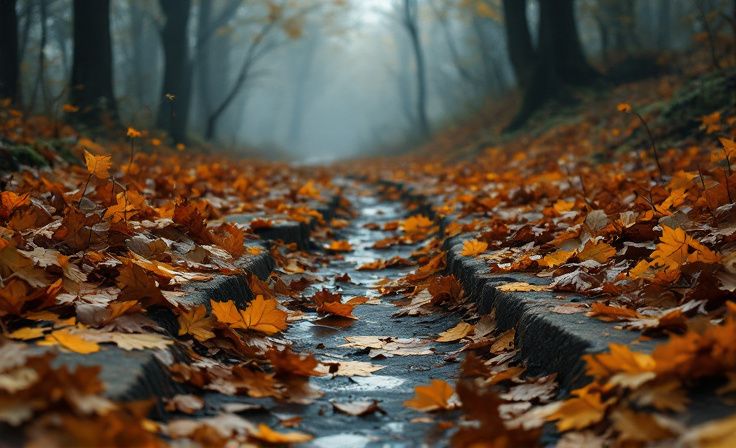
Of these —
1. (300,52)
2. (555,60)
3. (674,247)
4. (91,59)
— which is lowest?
(674,247)

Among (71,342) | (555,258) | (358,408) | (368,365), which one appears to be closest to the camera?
(71,342)

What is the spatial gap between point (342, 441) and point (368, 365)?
0.71m

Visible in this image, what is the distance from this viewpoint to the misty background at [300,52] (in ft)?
55.7

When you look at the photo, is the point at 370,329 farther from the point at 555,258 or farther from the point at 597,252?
the point at 597,252

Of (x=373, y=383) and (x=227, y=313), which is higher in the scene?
(x=227, y=313)

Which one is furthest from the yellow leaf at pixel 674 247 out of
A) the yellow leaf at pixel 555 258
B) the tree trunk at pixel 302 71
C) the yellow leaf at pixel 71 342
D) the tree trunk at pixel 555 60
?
the tree trunk at pixel 302 71

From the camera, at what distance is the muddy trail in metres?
1.91

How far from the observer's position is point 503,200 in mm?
5383

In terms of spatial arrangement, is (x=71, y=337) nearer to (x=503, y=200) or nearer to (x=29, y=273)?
(x=29, y=273)

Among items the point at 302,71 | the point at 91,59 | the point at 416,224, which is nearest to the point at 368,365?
the point at 416,224

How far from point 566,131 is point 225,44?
2707cm

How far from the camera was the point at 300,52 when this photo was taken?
54.4 meters

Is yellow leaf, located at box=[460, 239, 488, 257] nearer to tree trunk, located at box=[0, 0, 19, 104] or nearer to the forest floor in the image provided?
the forest floor

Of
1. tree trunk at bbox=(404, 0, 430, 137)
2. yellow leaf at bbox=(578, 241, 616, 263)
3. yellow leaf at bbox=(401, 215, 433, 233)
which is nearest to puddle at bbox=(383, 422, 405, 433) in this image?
yellow leaf at bbox=(578, 241, 616, 263)
